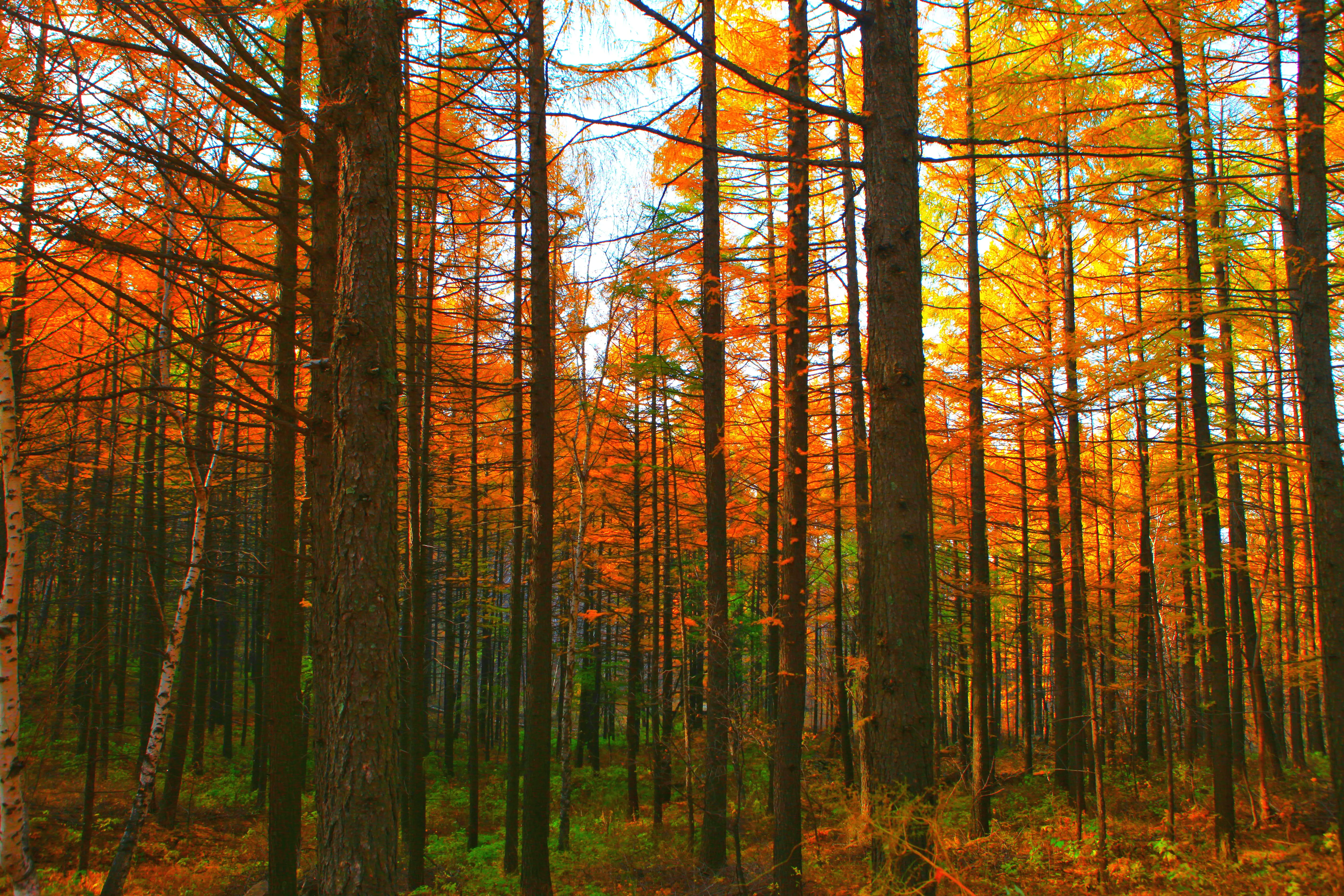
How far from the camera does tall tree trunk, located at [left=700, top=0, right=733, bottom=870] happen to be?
7566 mm

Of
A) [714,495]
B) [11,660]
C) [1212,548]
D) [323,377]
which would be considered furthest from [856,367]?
[11,660]

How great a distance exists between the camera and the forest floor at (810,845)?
7152 mm

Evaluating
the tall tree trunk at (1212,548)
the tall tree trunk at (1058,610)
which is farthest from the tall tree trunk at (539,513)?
the tall tree trunk at (1058,610)

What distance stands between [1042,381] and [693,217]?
16.8ft

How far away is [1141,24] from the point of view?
697 centimetres

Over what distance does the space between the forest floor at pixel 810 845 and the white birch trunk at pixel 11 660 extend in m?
4.71

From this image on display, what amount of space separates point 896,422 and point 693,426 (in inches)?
482

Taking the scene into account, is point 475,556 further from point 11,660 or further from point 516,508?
point 11,660

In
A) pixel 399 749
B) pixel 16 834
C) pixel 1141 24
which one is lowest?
pixel 16 834

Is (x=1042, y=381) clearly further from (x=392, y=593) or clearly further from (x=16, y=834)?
(x=16, y=834)

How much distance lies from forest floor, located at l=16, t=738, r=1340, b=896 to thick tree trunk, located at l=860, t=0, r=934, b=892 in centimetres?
41

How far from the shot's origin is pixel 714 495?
8055 mm

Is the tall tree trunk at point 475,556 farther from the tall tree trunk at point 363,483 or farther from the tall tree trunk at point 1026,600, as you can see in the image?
the tall tree trunk at point 1026,600

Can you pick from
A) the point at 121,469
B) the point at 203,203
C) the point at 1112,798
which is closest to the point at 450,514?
the point at 121,469
